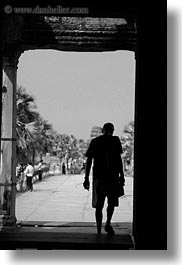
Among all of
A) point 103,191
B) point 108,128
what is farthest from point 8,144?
point 108,128

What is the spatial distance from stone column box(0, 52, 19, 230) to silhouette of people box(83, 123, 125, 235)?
1.90m

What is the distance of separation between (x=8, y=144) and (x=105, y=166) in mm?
2143

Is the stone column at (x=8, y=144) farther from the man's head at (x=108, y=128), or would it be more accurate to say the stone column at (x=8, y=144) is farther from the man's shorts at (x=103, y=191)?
the man's head at (x=108, y=128)

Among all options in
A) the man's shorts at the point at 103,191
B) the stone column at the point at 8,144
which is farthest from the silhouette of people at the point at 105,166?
the stone column at the point at 8,144

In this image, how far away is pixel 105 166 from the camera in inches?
259

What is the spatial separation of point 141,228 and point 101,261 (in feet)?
1.64

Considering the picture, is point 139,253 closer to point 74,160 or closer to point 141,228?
point 141,228

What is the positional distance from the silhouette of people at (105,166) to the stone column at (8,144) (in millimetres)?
1896

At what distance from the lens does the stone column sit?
8.10m

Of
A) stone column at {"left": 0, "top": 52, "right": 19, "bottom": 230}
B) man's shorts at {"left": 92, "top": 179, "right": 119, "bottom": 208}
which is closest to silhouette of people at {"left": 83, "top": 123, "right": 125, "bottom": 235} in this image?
man's shorts at {"left": 92, "top": 179, "right": 119, "bottom": 208}

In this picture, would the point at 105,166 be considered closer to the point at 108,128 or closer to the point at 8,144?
the point at 108,128

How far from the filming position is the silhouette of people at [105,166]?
649 centimetres

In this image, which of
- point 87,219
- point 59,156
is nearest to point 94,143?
point 87,219

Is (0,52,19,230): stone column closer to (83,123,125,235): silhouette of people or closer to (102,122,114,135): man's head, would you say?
(83,123,125,235): silhouette of people
